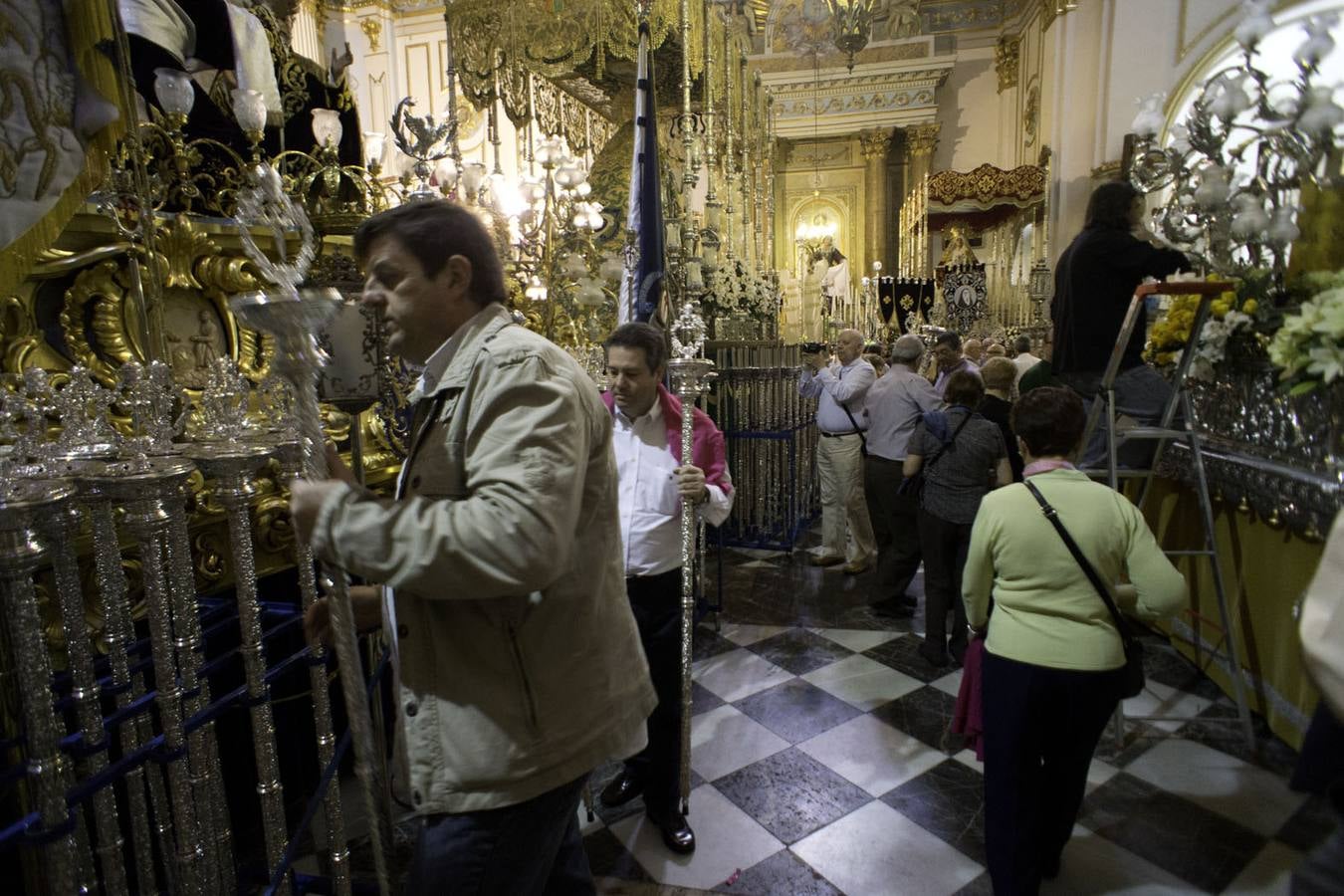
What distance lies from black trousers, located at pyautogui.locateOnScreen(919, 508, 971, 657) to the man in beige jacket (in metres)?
2.89

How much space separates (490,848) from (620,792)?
1.64 m

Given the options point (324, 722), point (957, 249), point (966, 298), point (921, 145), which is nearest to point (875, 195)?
point (921, 145)

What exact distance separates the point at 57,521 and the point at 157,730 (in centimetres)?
142

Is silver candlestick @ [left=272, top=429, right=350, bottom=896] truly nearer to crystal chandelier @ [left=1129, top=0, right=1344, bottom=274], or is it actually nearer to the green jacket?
the green jacket

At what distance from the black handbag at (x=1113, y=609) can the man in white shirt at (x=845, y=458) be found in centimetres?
314

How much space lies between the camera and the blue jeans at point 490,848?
118 cm

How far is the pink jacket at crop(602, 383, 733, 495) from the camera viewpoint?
2.62m

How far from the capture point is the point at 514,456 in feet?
3.48

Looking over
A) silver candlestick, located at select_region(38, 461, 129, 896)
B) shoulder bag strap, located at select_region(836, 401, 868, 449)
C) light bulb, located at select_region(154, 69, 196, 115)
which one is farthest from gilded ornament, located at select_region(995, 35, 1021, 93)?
silver candlestick, located at select_region(38, 461, 129, 896)

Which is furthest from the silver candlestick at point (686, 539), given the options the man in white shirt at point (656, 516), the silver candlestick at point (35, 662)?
the silver candlestick at point (35, 662)

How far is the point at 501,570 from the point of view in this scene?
1.03 metres

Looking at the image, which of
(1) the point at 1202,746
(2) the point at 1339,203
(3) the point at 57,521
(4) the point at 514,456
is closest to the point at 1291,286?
(2) the point at 1339,203

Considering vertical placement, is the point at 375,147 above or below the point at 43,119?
above

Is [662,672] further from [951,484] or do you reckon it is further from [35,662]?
[951,484]
